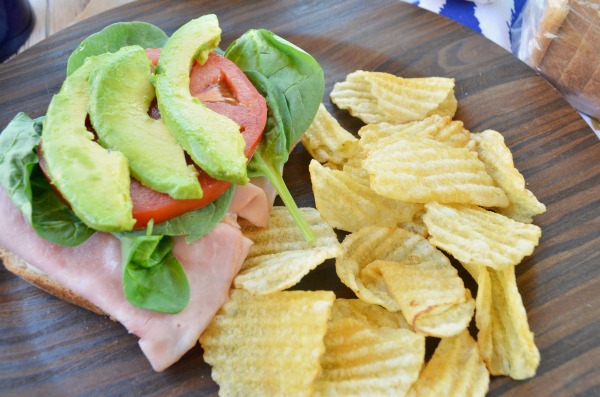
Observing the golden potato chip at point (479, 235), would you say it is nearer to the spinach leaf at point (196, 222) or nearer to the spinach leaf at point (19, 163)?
the spinach leaf at point (196, 222)

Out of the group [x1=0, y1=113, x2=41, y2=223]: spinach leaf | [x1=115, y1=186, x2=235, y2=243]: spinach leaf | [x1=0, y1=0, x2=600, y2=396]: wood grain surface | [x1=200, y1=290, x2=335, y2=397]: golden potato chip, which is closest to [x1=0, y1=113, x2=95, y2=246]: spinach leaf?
[x1=0, y1=113, x2=41, y2=223]: spinach leaf

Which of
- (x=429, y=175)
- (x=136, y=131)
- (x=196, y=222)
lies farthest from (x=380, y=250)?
(x=136, y=131)

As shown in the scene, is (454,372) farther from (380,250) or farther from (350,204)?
(350,204)

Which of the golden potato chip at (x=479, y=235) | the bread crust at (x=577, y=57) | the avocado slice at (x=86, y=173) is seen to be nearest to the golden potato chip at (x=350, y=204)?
the golden potato chip at (x=479, y=235)

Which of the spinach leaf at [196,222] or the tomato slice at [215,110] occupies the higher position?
the tomato slice at [215,110]

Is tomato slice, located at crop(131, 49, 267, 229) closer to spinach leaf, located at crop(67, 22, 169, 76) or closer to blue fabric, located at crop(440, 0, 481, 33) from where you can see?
spinach leaf, located at crop(67, 22, 169, 76)

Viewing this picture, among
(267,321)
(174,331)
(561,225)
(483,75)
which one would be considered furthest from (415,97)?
(174,331)
